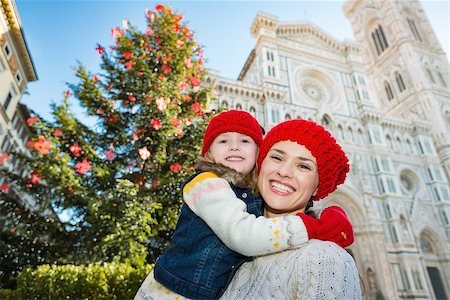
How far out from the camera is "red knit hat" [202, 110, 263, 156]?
8.38 ft

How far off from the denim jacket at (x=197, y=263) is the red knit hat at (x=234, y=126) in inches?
29.4

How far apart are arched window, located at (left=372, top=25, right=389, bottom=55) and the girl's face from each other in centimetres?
3950

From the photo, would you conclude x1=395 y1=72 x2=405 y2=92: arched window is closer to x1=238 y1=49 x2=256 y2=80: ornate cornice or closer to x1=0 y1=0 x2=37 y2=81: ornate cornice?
x1=238 y1=49 x2=256 y2=80: ornate cornice

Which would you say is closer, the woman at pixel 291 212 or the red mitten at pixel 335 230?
the woman at pixel 291 212

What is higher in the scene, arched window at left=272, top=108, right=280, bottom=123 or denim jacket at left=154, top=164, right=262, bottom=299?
arched window at left=272, top=108, right=280, bottom=123

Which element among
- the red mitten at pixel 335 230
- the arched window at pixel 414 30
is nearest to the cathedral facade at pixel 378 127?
the arched window at pixel 414 30

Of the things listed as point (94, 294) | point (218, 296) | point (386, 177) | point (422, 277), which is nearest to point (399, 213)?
point (386, 177)

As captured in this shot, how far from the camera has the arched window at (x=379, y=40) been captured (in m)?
34.9

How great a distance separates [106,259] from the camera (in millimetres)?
6539

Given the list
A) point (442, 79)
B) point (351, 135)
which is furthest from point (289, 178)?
point (442, 79)

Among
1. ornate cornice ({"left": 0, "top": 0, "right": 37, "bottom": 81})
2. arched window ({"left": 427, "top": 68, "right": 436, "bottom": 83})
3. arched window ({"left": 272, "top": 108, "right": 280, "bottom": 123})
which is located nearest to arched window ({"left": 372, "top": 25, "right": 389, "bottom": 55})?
arched window ({"left": 427, "top": 68, "right": 436, "bottom": 83})

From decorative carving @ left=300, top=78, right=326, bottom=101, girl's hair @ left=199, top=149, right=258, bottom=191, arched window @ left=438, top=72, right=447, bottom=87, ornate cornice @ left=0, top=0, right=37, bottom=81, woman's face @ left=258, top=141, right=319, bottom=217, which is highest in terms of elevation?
arched window @ left=438, top=72, right=447, bottom=87

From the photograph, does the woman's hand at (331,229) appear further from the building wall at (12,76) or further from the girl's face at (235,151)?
the building wall at (12,76)

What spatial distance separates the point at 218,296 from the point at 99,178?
6298mm
